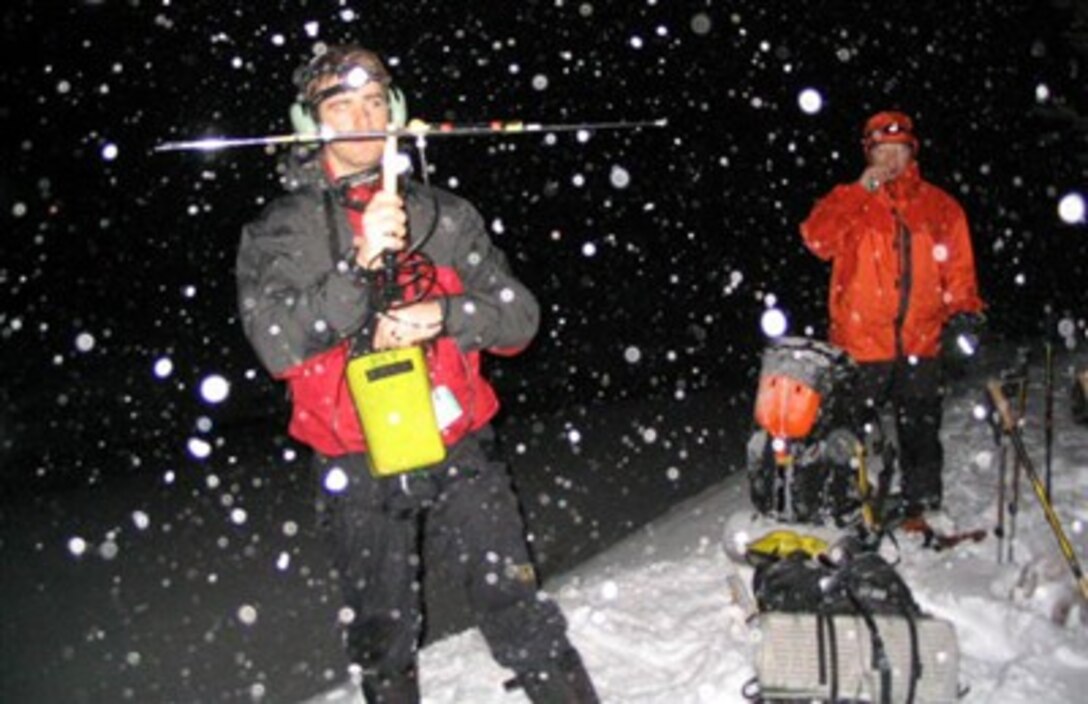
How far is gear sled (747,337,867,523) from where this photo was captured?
544 centimetres

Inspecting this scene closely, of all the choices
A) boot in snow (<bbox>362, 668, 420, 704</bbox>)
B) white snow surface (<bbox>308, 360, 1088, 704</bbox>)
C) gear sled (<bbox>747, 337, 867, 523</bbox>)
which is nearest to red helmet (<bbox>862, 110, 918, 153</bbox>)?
gear sled (<bbox>747, 337, 867, 523</bbox>)

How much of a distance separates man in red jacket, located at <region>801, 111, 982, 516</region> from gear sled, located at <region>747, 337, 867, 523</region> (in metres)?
0.35

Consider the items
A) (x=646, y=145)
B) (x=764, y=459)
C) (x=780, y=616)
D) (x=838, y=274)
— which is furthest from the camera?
(x=646, y=145)

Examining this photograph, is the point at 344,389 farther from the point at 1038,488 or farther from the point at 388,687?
the point at 1038,488

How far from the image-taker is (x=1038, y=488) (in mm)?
4809

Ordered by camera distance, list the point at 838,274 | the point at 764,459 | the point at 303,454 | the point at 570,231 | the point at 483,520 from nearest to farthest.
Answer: the point at 483,520
the point at 764,459
the point at 838,274
the point at 303,454
the point at 570,231

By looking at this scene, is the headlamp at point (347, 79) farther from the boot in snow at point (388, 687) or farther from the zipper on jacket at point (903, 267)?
the zipper on jacket at point (903, 267)

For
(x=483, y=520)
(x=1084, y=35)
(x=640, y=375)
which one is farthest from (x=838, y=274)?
(x=640, y=375)

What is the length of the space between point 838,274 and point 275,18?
16.8 m

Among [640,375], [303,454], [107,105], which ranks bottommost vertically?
[640,375]

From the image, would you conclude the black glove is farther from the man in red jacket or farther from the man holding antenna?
the man holding antenna

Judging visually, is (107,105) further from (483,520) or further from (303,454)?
(483,520)

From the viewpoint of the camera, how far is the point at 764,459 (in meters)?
5.58

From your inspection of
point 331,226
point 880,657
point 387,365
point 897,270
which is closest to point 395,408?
point 387,365
